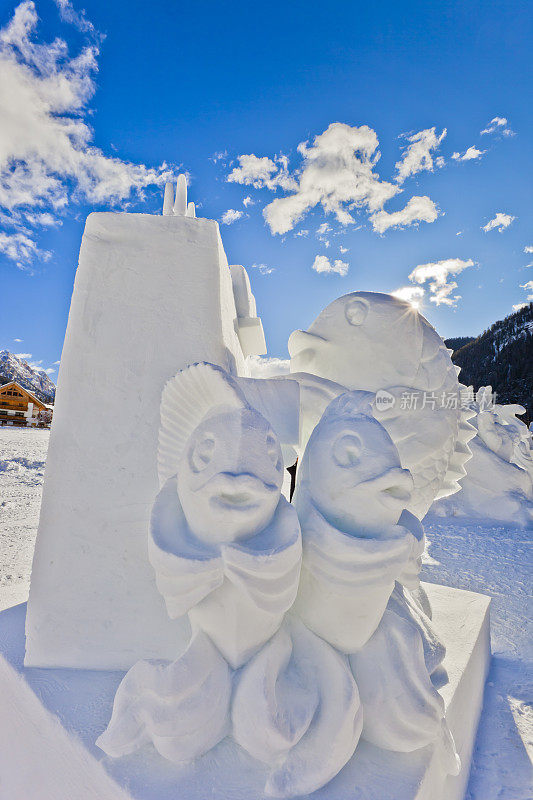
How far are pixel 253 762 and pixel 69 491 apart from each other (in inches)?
40.0

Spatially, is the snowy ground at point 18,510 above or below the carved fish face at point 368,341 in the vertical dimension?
below

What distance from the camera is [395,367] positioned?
6.20ft

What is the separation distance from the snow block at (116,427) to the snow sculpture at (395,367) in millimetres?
478

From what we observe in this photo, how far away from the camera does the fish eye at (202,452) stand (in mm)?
1071

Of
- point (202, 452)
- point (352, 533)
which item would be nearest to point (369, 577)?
point (352, 533)

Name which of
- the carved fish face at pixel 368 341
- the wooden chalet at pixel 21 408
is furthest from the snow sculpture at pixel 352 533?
the wooden chalet at pixel 21 408

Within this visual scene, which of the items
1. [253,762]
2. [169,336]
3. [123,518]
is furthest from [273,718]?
[169,336]

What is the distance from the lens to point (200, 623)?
1.06 m

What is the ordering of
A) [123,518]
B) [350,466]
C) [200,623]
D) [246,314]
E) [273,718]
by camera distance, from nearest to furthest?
[273,718] → [200,623] → [350,466] → [123,518] → [246,314]

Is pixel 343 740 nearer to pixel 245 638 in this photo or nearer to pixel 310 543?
pixel 245 638

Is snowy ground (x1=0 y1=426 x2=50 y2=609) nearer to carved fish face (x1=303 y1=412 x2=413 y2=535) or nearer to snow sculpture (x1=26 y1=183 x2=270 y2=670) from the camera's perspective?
snow sculpture (x1=26 y1=183 x2=270 y2=670)

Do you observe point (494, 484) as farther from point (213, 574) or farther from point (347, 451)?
point (213, 574)

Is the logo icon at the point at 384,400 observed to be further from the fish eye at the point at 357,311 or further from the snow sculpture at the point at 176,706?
the snow sculpture at the point at 176,706

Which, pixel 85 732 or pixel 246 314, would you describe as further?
pixel 246 314
